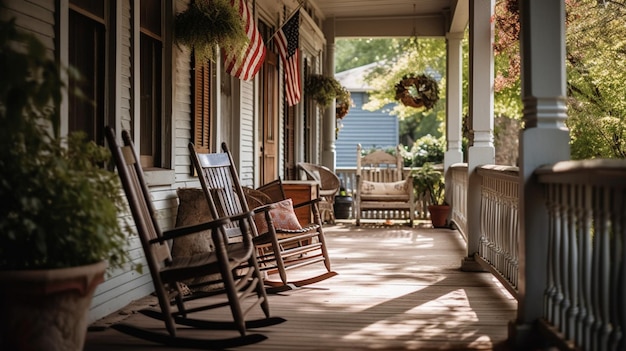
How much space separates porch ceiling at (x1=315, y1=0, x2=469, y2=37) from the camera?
10.4m

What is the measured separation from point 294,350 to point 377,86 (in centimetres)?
1435

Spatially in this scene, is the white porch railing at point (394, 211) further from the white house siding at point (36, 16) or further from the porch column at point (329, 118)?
the white house siding at point (36, 16)

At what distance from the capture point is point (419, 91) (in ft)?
33.4

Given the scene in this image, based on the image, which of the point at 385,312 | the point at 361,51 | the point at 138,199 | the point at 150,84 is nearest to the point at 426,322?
the point at 385,312

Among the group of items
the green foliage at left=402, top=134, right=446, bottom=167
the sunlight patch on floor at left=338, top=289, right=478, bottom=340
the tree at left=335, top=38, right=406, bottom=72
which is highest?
the tree at left=335, top=38, right=406, bottom=72

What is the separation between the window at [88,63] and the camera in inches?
148

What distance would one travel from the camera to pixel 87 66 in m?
3.92

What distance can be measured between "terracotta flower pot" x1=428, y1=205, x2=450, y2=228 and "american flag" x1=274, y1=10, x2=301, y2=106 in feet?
8.87

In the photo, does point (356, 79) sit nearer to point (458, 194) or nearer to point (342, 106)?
point (342, 106)

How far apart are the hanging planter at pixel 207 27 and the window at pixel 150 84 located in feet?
0.53

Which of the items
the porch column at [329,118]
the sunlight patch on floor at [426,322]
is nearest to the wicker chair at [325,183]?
the porch column at [329,118]

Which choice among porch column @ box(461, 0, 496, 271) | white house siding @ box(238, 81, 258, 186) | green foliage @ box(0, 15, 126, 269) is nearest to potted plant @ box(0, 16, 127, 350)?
A: green foliage @ box(0, 15, 126, 269)

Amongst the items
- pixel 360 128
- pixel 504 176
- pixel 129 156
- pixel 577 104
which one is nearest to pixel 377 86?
pixel 360 128

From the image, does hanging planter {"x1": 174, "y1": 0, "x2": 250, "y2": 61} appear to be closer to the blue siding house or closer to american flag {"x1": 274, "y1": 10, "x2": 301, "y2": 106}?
american flag {"x1": 274, "y1": 10, "x2": 301, "y2": 106}
